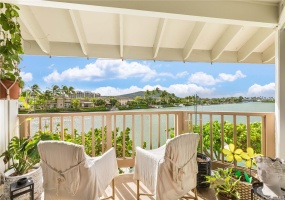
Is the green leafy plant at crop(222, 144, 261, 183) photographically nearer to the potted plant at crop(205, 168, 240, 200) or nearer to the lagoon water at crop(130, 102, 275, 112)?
the potted plant at crop(205, 168, 240, 200)

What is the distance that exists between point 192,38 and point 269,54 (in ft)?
5.91

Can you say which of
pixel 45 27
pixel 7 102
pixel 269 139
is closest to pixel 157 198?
pixel 269 139

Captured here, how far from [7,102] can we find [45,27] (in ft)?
4.35

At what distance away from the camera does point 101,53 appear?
349cm

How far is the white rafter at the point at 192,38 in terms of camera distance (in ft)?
10.1

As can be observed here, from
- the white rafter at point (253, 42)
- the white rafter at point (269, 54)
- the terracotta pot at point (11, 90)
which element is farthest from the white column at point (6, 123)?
the white rafter at point (269, 54)

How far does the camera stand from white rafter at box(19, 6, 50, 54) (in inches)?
100

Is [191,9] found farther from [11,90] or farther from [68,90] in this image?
[68,90]

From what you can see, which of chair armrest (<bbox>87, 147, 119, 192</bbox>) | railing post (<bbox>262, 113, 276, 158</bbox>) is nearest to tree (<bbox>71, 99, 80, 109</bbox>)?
chair armrest (<bbox>87, 147, 119, 192</bbox>)

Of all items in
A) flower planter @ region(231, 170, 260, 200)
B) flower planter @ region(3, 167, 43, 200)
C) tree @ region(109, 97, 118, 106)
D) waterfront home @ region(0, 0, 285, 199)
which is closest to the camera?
flower planter @ region(3, 167, 43, 200)

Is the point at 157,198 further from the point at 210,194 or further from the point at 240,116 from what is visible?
the point at 240,116

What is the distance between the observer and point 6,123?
2514mm

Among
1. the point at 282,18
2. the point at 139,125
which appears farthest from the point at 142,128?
the point at 282,18

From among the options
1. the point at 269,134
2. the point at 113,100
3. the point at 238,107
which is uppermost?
the point at 113,100
